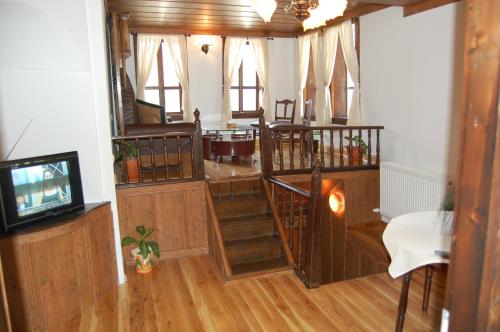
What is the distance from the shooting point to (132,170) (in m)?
4.39

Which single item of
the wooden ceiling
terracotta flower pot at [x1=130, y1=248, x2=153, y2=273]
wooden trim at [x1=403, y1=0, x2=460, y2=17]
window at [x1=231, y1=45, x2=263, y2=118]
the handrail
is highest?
the wooden ceiling

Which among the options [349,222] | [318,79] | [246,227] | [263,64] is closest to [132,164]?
[246,227]

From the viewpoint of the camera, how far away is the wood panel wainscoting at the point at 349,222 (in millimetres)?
5344

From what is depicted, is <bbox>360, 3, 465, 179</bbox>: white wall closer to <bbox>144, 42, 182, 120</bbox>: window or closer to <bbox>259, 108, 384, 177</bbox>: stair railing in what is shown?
<bbox>259, 108, 384, 177</bbox>: stair railing

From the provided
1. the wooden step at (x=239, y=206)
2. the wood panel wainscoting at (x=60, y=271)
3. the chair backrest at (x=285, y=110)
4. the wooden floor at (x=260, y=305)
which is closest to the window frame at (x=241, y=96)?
the chair backrest at (x=285, y=110)

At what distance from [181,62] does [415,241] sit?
6974 millimetres

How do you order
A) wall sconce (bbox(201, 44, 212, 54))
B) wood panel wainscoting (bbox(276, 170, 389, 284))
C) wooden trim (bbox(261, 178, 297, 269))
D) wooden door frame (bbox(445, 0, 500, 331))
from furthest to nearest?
wall sconce (bbox(201, 44, 212, 54)), wood panel wainscoting (bbox(276, 170, 389, 284)), wooden trim (bbox(261, 178, 297, 269)), wooden door frame (bbox(445, 0, 500, 331))

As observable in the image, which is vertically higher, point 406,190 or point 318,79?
point 318,79

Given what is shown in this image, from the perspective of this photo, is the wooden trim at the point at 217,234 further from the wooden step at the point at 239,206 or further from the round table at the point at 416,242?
the round table at the point at 416,242

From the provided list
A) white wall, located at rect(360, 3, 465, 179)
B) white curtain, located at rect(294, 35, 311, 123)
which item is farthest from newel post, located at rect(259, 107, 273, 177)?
white curtain, located at rect(294, 35, 311, 123)

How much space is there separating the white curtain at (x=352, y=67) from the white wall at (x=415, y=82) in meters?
0.11

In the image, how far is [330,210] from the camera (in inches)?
220

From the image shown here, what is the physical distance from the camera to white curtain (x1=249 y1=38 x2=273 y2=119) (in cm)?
875

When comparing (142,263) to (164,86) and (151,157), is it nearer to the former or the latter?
(151,157)
